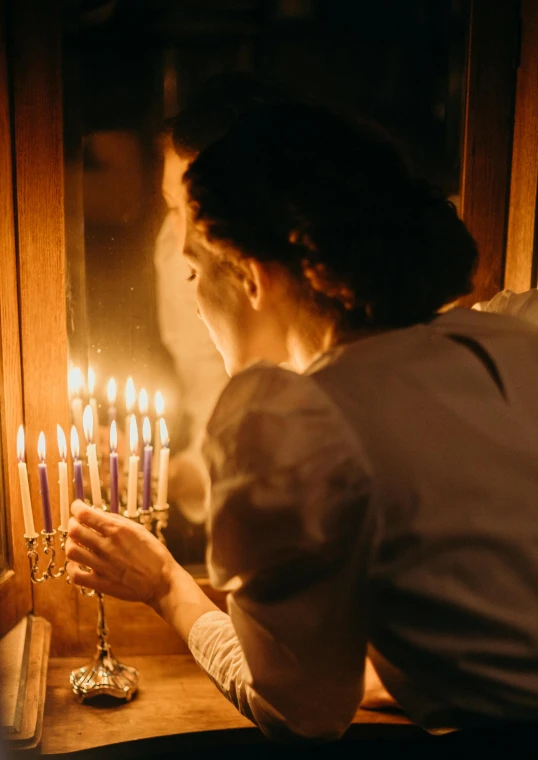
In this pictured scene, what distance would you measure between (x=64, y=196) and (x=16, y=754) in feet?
3.21

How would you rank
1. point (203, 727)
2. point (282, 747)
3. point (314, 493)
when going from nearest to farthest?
point (314, 493), point (282, 747), point (203, 727)

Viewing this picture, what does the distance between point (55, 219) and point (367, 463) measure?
0.91 m

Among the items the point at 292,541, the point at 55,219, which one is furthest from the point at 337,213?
the point at 55,219

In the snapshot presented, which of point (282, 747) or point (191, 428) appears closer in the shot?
point (282, 747)

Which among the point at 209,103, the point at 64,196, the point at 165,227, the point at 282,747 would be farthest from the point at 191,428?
the point at 282,747

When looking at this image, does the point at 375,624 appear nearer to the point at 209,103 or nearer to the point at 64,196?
the point at 209,103

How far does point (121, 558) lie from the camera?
3.49 ft

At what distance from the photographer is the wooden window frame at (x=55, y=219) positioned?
4.21 ft

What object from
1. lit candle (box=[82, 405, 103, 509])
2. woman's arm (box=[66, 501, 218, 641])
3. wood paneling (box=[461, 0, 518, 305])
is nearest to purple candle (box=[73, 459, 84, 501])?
lit candle (box=[82, 405, 103, 509])

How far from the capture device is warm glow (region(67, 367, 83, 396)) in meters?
1.36

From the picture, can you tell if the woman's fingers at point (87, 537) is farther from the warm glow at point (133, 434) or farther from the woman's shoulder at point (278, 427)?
the woman's shoulder at point (278, 427)

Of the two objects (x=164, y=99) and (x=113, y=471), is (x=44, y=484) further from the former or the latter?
(x=164, y=99)

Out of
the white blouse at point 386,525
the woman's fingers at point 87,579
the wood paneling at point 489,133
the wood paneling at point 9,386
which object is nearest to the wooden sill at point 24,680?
the wood paneling at point 9,386

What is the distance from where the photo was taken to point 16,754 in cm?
106
